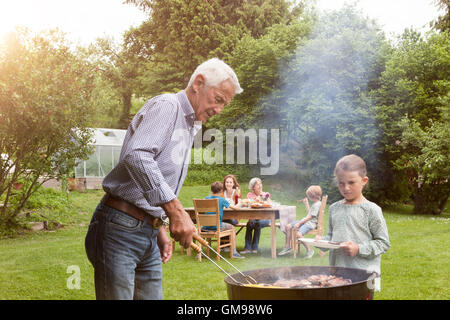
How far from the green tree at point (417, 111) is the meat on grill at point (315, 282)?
9.96 metres

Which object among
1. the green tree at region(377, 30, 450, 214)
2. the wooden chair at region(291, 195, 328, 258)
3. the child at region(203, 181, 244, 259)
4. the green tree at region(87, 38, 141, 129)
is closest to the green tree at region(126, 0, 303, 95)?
the green tree at region(87, 38, 141, 129)

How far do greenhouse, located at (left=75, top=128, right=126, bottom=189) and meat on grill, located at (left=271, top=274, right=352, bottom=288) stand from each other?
10277mm

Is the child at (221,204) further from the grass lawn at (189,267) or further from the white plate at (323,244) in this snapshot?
the white plate at (323,244)

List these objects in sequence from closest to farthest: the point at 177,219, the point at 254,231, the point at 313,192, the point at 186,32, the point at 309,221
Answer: the point at 177,219, the point at 313,192, the point at 309,221, the point at 254,231, the point at 186,32

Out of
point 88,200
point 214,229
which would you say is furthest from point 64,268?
point 88,200

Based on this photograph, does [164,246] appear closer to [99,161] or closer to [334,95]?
[334,95]

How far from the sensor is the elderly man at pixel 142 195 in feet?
4.50

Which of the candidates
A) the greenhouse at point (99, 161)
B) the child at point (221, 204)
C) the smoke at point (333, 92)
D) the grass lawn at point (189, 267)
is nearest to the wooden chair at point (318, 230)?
the grass lawn at point (189, 267)

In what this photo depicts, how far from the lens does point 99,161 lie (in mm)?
12391

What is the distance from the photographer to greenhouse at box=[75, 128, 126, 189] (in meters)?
12.0

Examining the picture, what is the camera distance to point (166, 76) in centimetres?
1573

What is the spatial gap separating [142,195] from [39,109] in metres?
6.15

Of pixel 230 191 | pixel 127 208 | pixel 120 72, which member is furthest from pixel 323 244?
pixel 120 72

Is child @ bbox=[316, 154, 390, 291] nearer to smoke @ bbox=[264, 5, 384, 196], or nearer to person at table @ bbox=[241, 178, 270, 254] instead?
person at table @ bbox=[241, 178, 270, 254]
